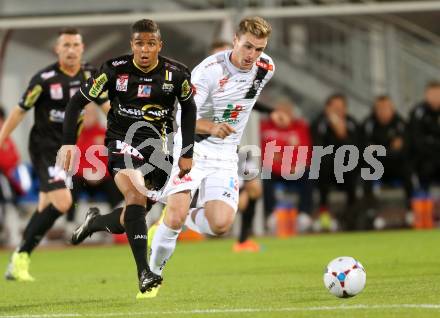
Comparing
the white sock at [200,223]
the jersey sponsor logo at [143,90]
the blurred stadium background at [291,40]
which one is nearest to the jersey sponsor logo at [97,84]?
the jersey sponsor logo at [143,90]

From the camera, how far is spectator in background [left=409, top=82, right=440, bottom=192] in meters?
15.7

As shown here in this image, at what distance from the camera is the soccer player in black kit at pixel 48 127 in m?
9.49

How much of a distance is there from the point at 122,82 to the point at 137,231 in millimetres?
1069

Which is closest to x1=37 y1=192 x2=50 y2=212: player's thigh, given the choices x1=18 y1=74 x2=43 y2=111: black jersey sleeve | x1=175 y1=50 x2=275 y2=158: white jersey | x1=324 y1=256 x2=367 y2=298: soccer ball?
x1=18 y1=74 x2=43 y2=111: black jersey sleeve

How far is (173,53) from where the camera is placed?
17781 mm

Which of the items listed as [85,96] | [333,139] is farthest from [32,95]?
[333,139]

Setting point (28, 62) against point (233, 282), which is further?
point (28, 62)

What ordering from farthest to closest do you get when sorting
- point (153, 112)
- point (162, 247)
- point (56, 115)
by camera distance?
point (56, 115), point (162, 247), point (153, 112)

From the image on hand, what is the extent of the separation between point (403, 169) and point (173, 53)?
4575 millimetres

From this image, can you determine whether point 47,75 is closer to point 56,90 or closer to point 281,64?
point 56,90

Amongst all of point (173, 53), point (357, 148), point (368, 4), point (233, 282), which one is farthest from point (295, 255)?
point (173, 53)

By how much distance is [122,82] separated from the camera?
7266 mm

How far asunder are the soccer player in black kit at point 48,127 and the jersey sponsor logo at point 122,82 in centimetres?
244

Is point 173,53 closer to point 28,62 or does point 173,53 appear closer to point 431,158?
point 28,62
